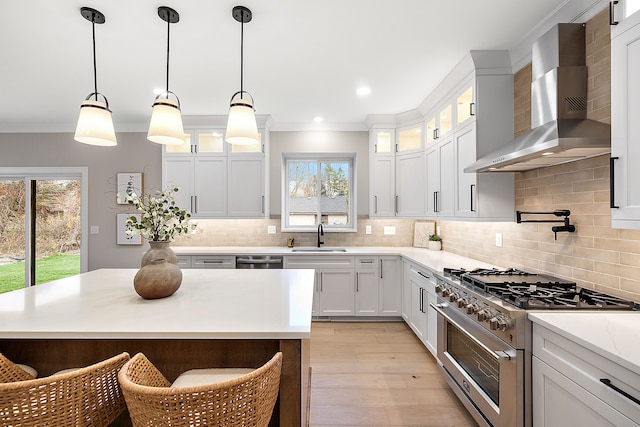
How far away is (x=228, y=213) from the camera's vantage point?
13.5 ft

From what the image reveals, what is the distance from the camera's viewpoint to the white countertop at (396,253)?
2996 mm

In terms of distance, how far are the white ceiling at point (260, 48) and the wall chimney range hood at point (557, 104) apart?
0.26 m

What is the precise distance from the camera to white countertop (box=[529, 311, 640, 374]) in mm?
1101

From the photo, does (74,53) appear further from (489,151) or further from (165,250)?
(489,151)

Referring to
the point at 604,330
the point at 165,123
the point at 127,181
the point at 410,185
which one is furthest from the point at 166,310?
the point at 127,181

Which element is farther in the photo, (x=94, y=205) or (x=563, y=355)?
(x=94, y=205)

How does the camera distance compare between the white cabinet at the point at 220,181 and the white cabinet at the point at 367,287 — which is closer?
the white cabinet at the point at 367,287

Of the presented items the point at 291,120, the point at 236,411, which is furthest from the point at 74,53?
the point at 236,411

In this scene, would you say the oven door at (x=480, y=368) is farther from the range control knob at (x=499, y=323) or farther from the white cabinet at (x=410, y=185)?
the white cabinet at (x=410, y=185)

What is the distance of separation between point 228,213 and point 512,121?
3.23 m

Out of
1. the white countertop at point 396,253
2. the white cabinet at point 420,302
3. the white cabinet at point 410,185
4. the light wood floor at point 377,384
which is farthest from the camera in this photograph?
the white cabinet at point 410,185

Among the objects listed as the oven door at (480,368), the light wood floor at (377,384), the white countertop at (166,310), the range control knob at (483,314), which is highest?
the white countertop at (166,310)

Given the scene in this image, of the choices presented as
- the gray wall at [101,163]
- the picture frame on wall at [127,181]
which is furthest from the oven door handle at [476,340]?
the picture frame on wall at [127,181]

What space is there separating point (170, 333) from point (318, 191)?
3.51 meters
